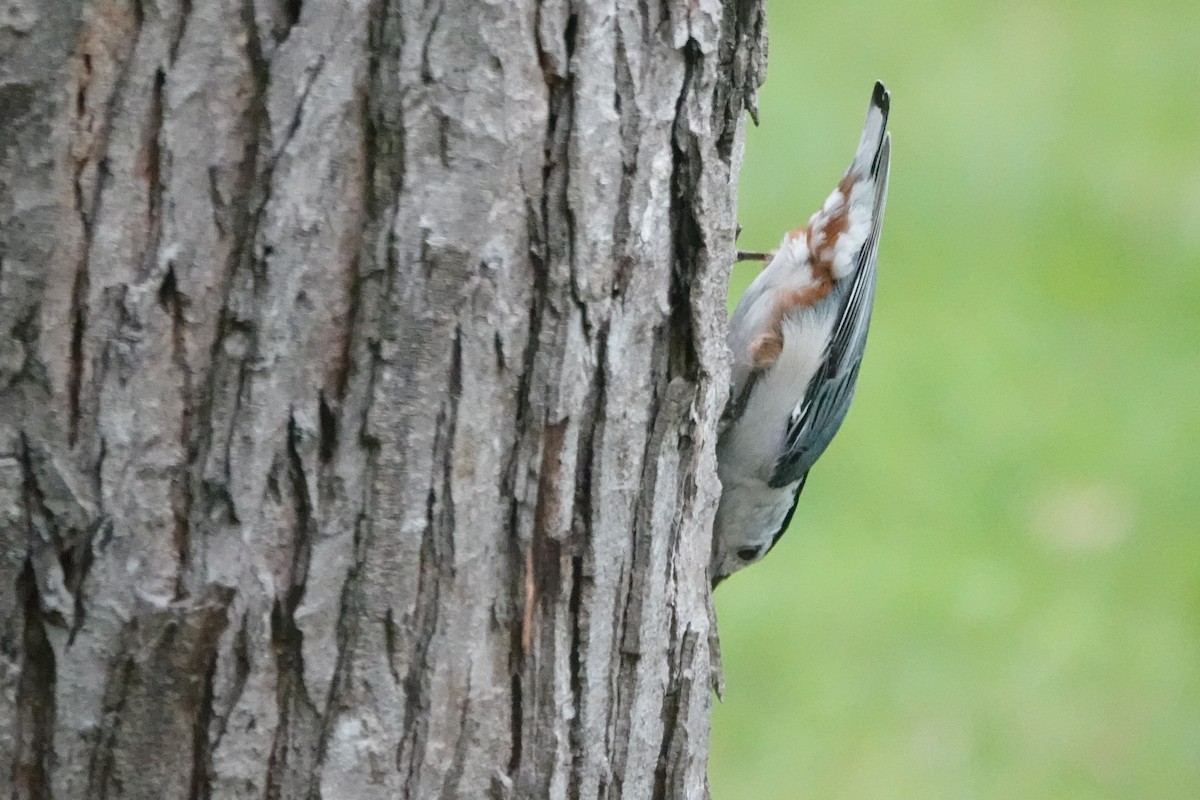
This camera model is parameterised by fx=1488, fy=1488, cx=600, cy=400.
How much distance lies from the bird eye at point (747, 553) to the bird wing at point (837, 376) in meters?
0.17

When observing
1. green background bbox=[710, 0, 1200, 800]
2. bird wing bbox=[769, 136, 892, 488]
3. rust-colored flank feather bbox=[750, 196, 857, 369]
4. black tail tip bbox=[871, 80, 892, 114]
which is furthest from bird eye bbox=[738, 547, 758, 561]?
Result: green background bbox=[710, 0, 1200, 800]

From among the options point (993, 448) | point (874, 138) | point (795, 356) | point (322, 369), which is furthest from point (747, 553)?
point (993, 448)

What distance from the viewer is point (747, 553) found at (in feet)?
11.5

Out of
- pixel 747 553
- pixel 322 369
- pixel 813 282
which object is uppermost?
pixel 813 282

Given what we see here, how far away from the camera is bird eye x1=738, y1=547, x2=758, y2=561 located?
3494mm

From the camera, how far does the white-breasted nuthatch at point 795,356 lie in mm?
3459

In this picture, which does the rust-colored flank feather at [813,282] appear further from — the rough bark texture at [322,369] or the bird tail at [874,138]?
the rough bark texture at [322,369]

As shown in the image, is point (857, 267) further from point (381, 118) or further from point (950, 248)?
point (950, 248)

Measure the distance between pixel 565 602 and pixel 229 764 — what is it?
1.59ft

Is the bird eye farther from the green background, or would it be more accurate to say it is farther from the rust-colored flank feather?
the green background

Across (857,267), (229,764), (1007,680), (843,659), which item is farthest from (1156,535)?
(229,764)

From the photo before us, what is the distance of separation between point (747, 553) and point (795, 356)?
48 cm

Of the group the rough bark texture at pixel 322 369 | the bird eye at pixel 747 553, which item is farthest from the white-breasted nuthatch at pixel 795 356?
the rough bark texture at pixel 322 369

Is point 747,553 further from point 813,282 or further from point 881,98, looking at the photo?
point 881,98
